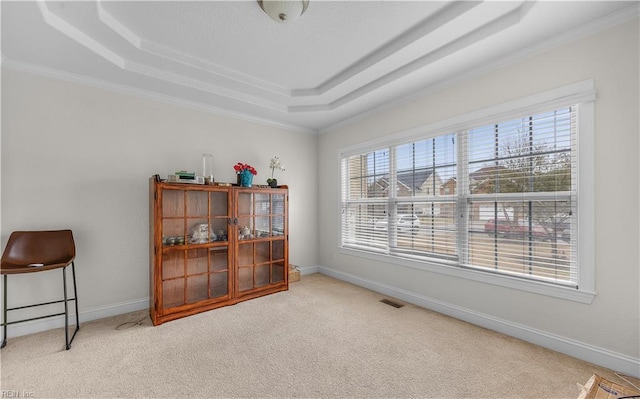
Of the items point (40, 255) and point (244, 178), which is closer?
point (40, 255)

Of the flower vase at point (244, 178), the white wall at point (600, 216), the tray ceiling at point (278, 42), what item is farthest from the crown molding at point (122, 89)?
the white wall at point (600, 216)

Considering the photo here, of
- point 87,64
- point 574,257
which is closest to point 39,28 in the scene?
point 87,64

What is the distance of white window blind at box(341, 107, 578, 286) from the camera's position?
2238 millimetres

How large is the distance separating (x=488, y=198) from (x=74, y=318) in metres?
4.40

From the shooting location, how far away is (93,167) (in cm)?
286

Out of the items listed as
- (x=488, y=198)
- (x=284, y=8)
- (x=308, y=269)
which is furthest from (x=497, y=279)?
(x=284, y=8)

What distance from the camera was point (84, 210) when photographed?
2805 mm

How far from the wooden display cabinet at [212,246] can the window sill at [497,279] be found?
1.57m

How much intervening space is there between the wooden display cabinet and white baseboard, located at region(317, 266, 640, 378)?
67.3 inches

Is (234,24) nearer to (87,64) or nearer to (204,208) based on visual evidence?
(87,64)

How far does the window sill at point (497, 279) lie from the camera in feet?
7.00

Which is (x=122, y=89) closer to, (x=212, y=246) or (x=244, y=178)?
(x=244, y=178)

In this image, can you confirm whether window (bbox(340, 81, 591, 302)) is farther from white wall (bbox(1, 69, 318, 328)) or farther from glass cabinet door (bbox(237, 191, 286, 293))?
white wall (bbox(1, 69, 318, 328))

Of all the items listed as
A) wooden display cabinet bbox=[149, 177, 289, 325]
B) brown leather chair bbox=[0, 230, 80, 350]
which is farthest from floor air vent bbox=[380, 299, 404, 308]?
brown leather chair bbox=[0, 230, 80, 350]
